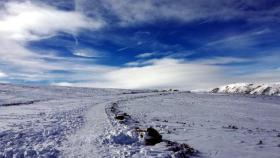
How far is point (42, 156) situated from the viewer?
44.5 feet

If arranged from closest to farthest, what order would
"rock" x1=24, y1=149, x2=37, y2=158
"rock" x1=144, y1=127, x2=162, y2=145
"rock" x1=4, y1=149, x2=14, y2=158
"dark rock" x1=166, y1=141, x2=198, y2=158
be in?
"rock" x1=4, y1=149, x2=14, y2=158 < "rock" x1=24, y1=149, x2=37, y2=158 < "dark rock" x1=166, y1=141, x2=198, y2=158 < "rock" x1=144, y1=127, x2=162, y2=145

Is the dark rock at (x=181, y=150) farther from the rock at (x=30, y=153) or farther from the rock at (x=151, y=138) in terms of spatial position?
the rock at (x=30, y=153)

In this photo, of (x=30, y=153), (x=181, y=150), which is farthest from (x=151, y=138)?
(x=30, y=153)

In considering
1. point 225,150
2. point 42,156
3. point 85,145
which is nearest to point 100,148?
point 85,145

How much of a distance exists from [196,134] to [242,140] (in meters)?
3.14

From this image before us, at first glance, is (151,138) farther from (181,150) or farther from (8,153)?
(8,153)

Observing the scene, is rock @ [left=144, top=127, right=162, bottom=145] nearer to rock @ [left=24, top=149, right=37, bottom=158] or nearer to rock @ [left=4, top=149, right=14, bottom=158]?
rock @ [left=24, top=149, right=37, bottom=158]

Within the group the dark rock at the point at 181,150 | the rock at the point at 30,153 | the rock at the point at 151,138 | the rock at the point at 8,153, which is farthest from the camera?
the rock at the point at 151,138

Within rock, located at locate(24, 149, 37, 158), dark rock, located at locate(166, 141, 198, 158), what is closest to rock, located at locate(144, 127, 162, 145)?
dark rock, located at locate(166, 141, 198, 158)

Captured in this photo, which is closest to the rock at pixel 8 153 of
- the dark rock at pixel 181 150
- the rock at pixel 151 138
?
the rock at pixel 151 138

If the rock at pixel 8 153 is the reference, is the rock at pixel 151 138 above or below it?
above

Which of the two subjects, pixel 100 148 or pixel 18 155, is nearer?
pixel 18 155

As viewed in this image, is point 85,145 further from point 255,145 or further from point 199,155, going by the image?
point 255,145

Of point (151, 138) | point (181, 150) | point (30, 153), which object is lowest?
point (30, 153)
